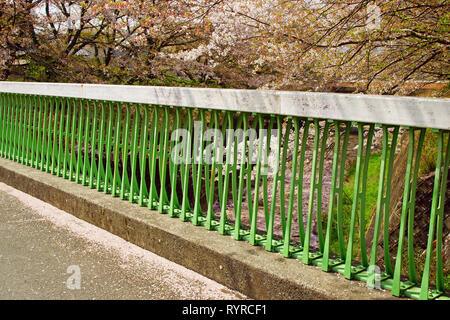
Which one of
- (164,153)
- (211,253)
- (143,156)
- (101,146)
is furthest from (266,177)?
(101,146)

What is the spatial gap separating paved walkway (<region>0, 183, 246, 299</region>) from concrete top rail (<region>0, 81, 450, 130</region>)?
1.17 m

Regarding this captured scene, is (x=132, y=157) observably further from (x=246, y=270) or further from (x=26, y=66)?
(x=26, y=66)

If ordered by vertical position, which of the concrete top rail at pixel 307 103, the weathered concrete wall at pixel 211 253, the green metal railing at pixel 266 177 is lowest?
the weathered concrete wall at pixel 211 253

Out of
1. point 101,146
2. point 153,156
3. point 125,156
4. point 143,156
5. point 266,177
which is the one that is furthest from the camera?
point 101,146

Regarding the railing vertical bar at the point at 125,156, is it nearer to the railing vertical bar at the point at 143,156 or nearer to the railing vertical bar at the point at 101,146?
the railing vertical bar at the point at 143,156

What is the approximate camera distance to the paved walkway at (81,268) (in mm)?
3109

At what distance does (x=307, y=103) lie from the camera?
2891 mm

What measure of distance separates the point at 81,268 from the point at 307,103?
75.9 inches

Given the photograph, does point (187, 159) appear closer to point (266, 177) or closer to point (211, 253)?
point (266, 177)

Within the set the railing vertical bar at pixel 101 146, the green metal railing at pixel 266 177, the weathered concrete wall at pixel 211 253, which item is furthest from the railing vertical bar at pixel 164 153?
the railing vertical bar at pixel 101 146

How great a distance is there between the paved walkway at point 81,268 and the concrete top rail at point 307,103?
117 cm

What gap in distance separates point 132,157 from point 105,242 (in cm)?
82

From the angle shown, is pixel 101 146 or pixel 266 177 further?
pixel 101 146

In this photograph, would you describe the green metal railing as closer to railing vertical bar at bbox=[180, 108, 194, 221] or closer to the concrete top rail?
railing vertical bar at bbox=[180, 108, 194, 221]
